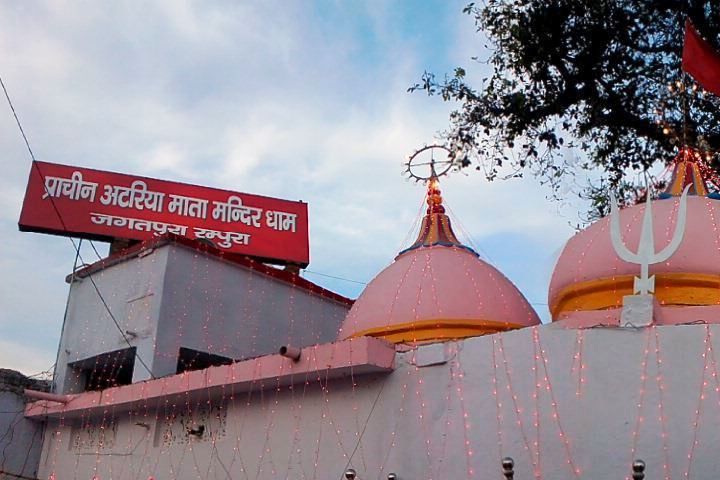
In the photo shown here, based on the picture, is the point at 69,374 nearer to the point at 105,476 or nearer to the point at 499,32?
the point at 105,476

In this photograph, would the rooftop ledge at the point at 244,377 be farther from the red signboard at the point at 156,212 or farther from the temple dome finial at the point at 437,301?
the red signboard at the point at 156,212

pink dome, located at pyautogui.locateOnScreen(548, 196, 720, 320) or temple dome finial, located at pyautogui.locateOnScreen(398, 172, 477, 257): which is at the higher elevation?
temple dome finial, located at pyautogui.locateOnScreen(398, 172, 477, 257)

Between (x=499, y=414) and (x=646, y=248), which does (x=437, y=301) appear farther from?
(x=646, y=248)

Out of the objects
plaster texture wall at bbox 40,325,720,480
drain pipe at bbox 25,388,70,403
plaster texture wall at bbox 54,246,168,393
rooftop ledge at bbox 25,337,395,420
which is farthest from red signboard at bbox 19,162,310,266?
plaster texture wall at bbox 40,325,720,480

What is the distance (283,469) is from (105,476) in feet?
11.8

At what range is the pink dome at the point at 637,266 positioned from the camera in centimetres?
736

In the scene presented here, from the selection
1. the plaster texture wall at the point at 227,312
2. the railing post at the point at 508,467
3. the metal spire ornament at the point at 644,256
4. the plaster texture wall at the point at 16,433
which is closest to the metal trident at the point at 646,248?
the metal spire ornament at the point at 644,256

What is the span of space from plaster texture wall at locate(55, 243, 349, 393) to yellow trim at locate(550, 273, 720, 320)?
584cm

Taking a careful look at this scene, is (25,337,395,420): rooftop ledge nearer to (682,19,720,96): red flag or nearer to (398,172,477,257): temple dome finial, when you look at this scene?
(398,172,477,257): temple dome finial

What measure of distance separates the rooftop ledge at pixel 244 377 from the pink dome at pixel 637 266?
5.70 ft

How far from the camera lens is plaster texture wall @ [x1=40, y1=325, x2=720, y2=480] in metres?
6.39

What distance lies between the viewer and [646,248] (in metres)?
7.12

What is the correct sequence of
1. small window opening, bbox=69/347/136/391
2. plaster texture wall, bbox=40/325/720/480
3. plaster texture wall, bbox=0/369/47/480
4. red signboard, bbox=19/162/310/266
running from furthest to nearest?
red signboard, bbox=19/162/310/266 < small window opening, bbox=69/347/136/391 < plaster texture wall, bbox=0/369/47/480 < plaster texture wall, bbox=40/325/720/480

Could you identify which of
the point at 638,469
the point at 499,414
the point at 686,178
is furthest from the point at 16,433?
the point at 686,178
